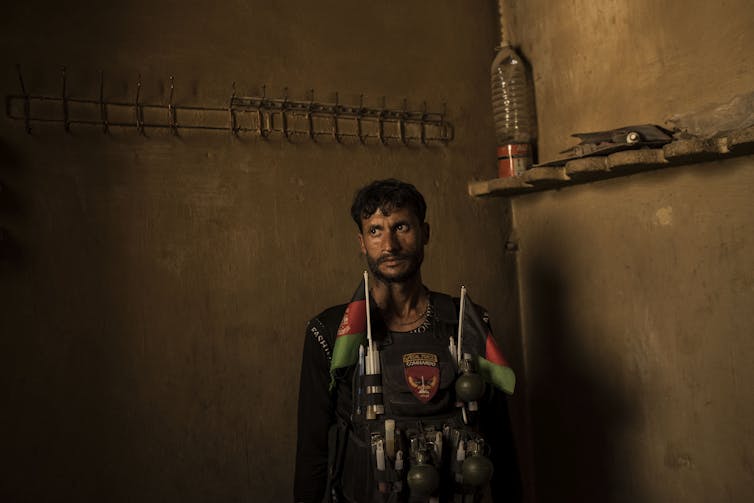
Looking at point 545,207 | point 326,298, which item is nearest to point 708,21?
point 545,207

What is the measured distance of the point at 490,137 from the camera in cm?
273

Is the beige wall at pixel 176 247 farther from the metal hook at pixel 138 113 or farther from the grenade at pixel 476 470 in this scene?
the grenade at pixel 476 470

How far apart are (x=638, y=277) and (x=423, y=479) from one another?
1.11m

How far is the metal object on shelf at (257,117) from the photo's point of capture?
1.99 meters

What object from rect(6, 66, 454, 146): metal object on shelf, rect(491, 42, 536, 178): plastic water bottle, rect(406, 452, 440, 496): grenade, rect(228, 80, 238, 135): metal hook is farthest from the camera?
rect(491, 42, 536, 178): plastic water bottle

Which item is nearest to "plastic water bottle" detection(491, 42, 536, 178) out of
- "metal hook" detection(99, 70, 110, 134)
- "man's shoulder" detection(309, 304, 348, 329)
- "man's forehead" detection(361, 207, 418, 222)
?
"man's forehead" detection(361, 207, 418, 222)

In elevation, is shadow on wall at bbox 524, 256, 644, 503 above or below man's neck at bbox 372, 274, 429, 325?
below

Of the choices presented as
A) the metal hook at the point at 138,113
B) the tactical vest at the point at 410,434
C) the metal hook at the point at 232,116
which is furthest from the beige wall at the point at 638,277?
the metal hook at the point at 138,113

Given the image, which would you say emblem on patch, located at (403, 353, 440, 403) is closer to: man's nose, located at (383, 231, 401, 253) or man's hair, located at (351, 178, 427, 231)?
man's nose, located at (383, 231, 401, 253)

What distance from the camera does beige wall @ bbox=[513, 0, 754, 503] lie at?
184cm

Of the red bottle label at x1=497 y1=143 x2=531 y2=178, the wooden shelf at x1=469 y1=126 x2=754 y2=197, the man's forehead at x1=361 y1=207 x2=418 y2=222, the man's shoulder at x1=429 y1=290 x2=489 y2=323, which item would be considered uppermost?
the red bottle label at x1=497 y1=143 x2=531 y2=178

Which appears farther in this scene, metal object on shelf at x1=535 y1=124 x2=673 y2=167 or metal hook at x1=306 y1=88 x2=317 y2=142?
metal hook at x1=306 y1=88 x2=317 y2=142

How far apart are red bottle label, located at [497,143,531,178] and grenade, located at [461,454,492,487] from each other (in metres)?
1.29

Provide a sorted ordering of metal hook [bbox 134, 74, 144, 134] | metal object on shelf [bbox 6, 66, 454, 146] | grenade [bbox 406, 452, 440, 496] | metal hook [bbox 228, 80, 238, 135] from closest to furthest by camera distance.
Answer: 1. grenade [bbox 406, 452, 440, 496]
2. metal object on shelf [bbox 6, 66, 454, 146]
3. metal hook [bbox 134, 74, 144, 134]
4. metal hook [bbox 228, 80, 238, 135]
